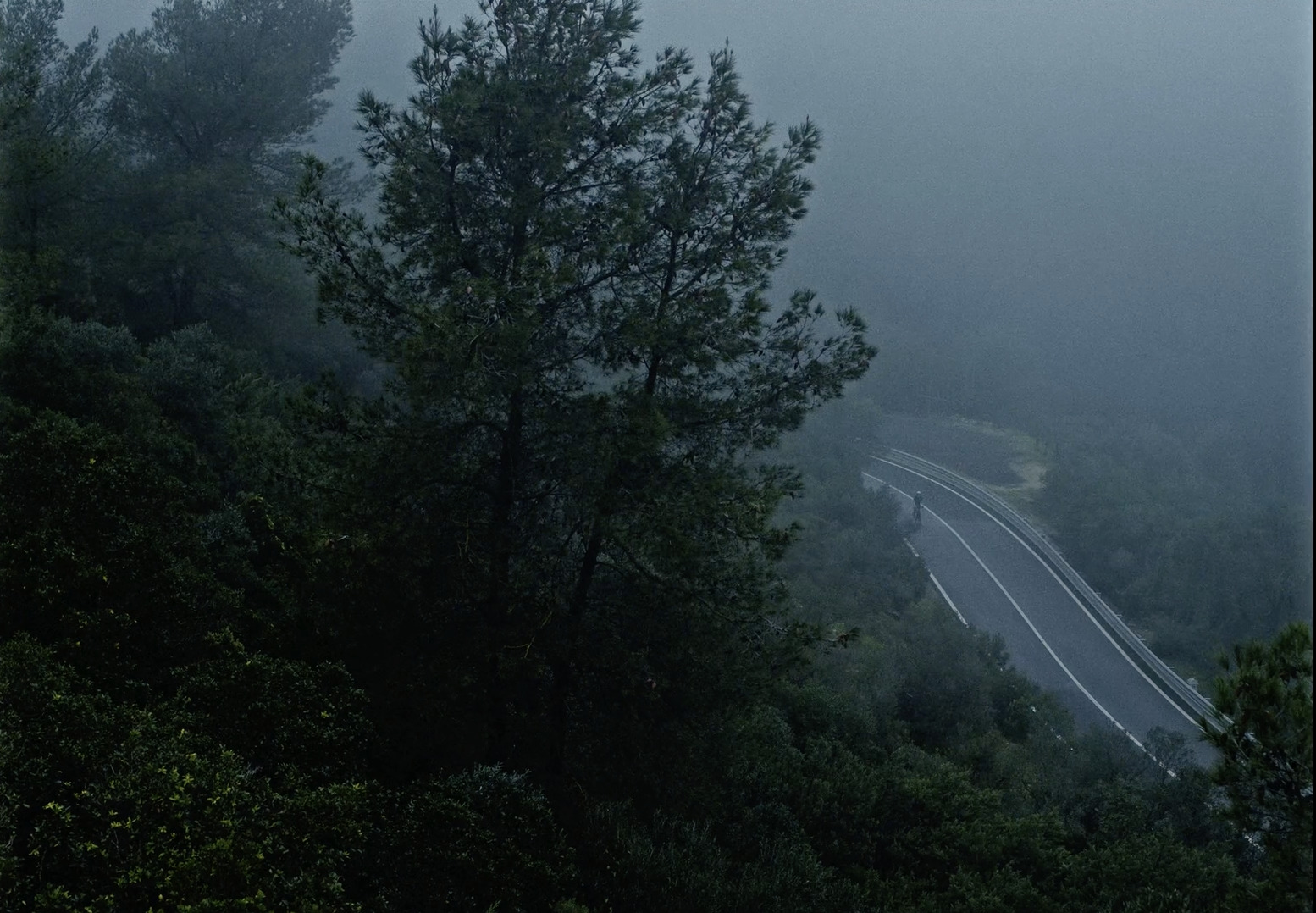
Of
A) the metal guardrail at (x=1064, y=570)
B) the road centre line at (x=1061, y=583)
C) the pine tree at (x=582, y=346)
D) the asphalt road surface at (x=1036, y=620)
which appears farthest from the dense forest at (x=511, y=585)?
the asphalt road surface at (x=1036, y=620)

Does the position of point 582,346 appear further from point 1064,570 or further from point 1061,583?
point 1064,570

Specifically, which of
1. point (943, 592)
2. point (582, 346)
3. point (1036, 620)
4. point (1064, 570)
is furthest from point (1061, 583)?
point (582, 346)

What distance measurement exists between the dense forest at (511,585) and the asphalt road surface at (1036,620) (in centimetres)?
1675

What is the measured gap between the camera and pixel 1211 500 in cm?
4275

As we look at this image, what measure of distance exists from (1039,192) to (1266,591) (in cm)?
6311

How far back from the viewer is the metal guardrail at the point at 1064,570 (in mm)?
26981

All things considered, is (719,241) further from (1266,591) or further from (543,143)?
(1266,591)

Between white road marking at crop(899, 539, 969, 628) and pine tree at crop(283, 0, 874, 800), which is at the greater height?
pine tree at crop(283, 0, 874, 800)

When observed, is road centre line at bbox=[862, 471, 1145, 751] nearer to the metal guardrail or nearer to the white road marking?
the metal guardrail

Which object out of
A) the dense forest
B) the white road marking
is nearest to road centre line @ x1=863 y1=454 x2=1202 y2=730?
the white road marking

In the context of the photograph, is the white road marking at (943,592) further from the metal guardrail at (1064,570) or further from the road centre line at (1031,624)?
the metal guardrail at (1064,570)

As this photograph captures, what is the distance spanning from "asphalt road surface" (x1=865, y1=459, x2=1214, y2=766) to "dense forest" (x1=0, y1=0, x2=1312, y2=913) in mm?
16753

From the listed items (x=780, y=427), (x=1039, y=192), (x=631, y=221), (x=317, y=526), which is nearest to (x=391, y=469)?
(x=317, y=526)

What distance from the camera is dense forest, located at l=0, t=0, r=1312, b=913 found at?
5844 mm
